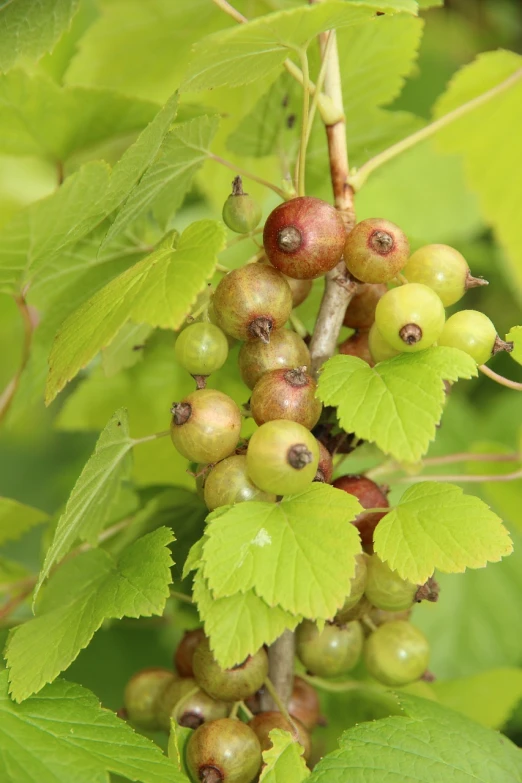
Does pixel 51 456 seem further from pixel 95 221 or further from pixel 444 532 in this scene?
pixel 444 532

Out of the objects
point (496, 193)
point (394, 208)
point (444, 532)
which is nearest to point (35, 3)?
point (444, 532)

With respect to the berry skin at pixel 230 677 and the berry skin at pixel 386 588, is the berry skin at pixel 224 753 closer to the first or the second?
the berry skin at pixel 230 677

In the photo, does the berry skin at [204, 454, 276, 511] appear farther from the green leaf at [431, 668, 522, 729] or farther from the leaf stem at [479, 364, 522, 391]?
the green leaf at [431, 668, 522, 729]

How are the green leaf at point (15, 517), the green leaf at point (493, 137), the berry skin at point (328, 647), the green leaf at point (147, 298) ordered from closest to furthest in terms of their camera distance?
the green leaf at point (147, 298) < the berry skin at point (328, 647) < the green leaf at point (15, 517) < the green leaf at point (493, 137)

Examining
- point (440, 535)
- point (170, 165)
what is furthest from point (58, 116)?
point (440, 535)

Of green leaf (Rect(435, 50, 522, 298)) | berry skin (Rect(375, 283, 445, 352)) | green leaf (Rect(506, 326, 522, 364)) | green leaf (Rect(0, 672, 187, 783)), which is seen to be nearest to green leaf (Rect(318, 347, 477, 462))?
berry skin (Rect(375, 283, 445, 352))

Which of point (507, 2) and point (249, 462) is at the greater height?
point (249, 462)

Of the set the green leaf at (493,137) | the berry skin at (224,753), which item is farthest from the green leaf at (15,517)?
the green leaf at (493,137)
